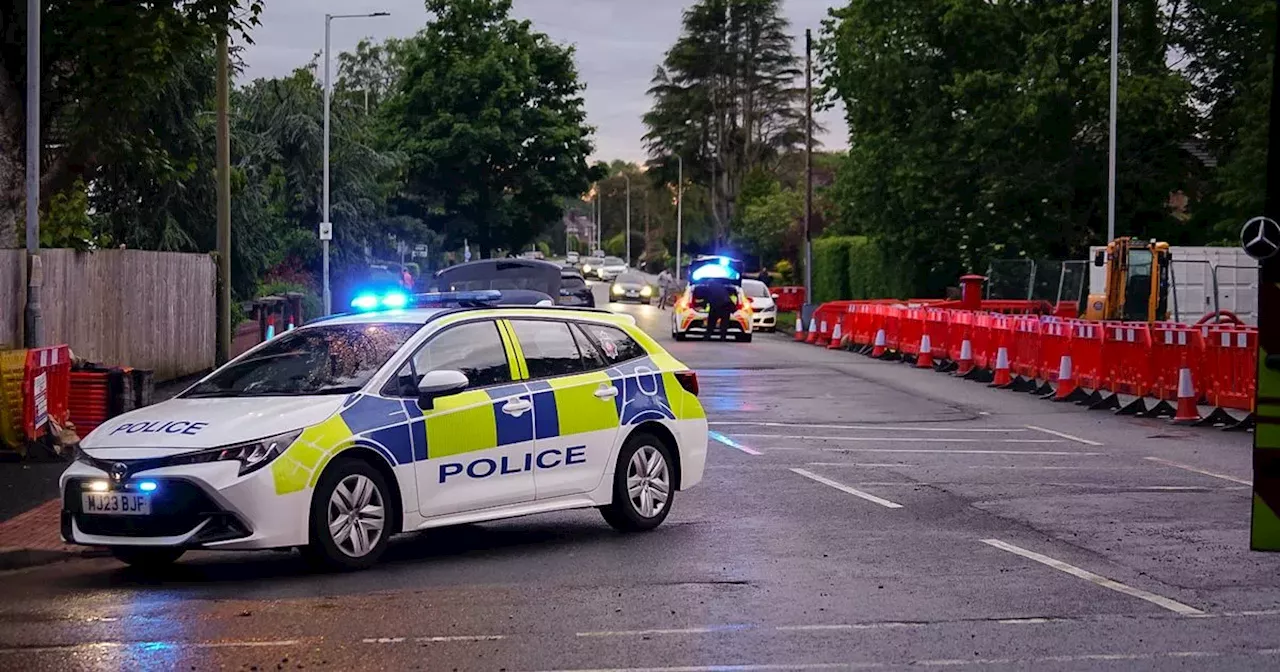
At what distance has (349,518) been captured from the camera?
9.60 m

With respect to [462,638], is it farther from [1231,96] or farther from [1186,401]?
[1231,96]

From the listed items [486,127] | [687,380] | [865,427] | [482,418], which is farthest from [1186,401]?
[486,127]

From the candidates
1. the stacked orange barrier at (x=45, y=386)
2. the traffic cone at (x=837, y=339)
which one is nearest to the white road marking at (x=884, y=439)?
the stacked orange barrier at (x=45, y=386)

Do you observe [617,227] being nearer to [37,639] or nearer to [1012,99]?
[1012,99]

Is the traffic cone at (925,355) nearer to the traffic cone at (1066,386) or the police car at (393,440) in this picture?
the traffic cone at (1066,386)

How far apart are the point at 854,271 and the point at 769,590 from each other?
5037 centimetres

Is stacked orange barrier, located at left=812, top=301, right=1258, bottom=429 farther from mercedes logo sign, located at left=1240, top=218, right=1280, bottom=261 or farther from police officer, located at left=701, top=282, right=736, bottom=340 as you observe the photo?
mercedes logo sign, located at left=1240, top=218, right=1280, bottom=261

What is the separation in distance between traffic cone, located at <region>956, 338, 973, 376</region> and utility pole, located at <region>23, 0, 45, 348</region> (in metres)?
15.9

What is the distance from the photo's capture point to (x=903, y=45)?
159 feet

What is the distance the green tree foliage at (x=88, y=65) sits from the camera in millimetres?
18562

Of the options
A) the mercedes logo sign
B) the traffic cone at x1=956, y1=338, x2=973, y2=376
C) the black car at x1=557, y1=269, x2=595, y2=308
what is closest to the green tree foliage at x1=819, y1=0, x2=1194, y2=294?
the black car at x1=557, y1=269, x2=595, y2=308

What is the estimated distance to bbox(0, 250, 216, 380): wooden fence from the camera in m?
20.0

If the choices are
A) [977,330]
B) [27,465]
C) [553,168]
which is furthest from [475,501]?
[553,168]

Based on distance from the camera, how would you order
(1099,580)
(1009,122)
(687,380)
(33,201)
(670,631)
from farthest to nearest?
1. (1009,122)
2. (33,201)
3. (687,380)
4. (1099,580)
5. (670,631)
